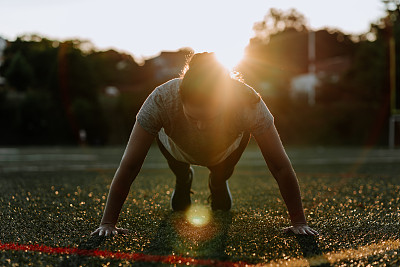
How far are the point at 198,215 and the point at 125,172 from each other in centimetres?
94

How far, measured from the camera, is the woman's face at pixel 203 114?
82.1 inches

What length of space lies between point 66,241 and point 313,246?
1279 millimetres

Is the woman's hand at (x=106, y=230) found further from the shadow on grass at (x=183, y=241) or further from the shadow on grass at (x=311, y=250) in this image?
the shadow on grass at (x=311, y=250)

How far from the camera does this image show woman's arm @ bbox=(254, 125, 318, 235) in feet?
7.75

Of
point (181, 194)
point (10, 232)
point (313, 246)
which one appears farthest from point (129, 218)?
point (313, 246)

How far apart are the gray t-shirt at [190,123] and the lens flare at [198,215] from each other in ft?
1.75

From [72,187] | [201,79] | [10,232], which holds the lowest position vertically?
[72,187]

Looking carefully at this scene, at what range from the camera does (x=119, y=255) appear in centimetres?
204

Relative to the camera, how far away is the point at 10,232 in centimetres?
251

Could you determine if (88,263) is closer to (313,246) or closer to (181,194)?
(313,246)

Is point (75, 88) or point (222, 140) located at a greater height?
point (222, 140)

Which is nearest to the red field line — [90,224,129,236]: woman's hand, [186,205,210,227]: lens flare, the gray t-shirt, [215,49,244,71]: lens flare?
[90,224,129,236]: woman's hand

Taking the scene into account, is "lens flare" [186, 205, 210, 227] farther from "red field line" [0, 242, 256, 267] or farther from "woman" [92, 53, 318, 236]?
"red field line" [0, 242, 256, 267]

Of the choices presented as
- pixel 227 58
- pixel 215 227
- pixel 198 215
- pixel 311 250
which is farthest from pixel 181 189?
pixel 311 250
